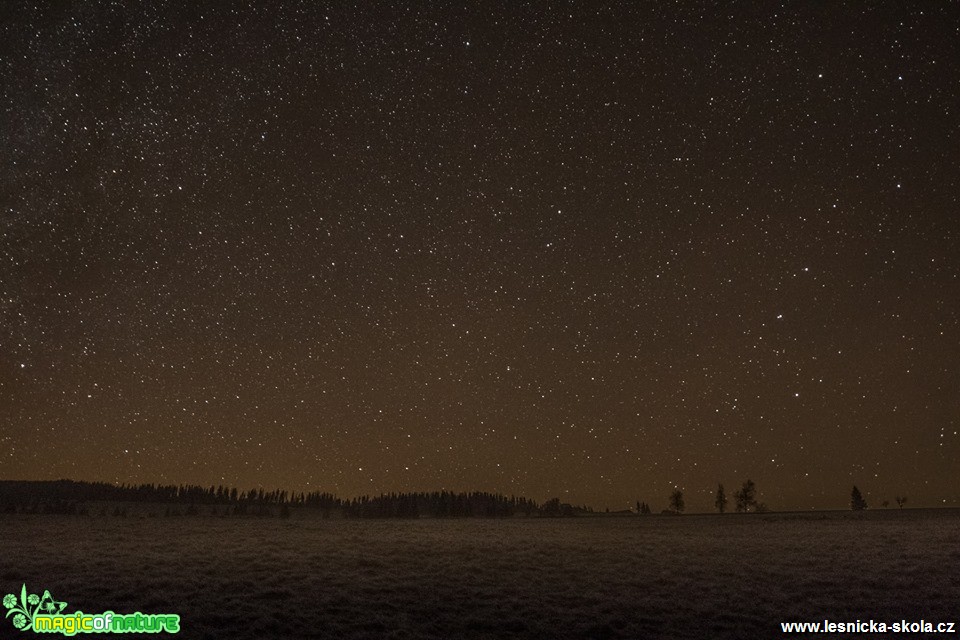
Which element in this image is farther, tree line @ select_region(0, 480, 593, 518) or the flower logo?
tree line @ select_region(0, 480, 593, 518)

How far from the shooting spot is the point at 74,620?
50.1 feet

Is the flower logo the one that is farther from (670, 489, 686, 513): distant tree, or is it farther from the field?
(670, 489, 686, 513): distant tree

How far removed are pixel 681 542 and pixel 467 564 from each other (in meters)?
16.1

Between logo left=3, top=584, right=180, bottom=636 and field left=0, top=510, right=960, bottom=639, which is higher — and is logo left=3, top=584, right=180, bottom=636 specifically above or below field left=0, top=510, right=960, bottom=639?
above

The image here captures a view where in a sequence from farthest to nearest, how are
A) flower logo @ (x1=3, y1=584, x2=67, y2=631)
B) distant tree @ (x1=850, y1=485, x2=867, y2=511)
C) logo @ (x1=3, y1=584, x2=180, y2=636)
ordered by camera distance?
distant tree @ (x1=850, y1=485, x2=867, y2=511) < flower logo @ (x1=3, y1=584, x2=67, y2=631) < logo @ (x1=3, y1=584, x2=180, y2=636)

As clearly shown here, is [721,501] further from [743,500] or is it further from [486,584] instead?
[486,584]

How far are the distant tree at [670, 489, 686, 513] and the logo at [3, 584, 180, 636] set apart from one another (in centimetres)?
11368

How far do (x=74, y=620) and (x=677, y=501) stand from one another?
116m

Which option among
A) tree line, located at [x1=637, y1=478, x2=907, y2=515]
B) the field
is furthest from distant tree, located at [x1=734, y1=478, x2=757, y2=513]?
the field

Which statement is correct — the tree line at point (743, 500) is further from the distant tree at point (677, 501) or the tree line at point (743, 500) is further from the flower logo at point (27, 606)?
the flower logo at point (27, 606)

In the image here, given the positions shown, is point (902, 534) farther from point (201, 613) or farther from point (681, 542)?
point (201, 613)

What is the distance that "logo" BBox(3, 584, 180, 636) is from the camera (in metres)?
14.7

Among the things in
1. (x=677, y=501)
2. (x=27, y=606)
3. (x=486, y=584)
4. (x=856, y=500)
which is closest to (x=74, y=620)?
(x=27, y=606)

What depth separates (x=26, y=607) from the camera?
16.1 meters
